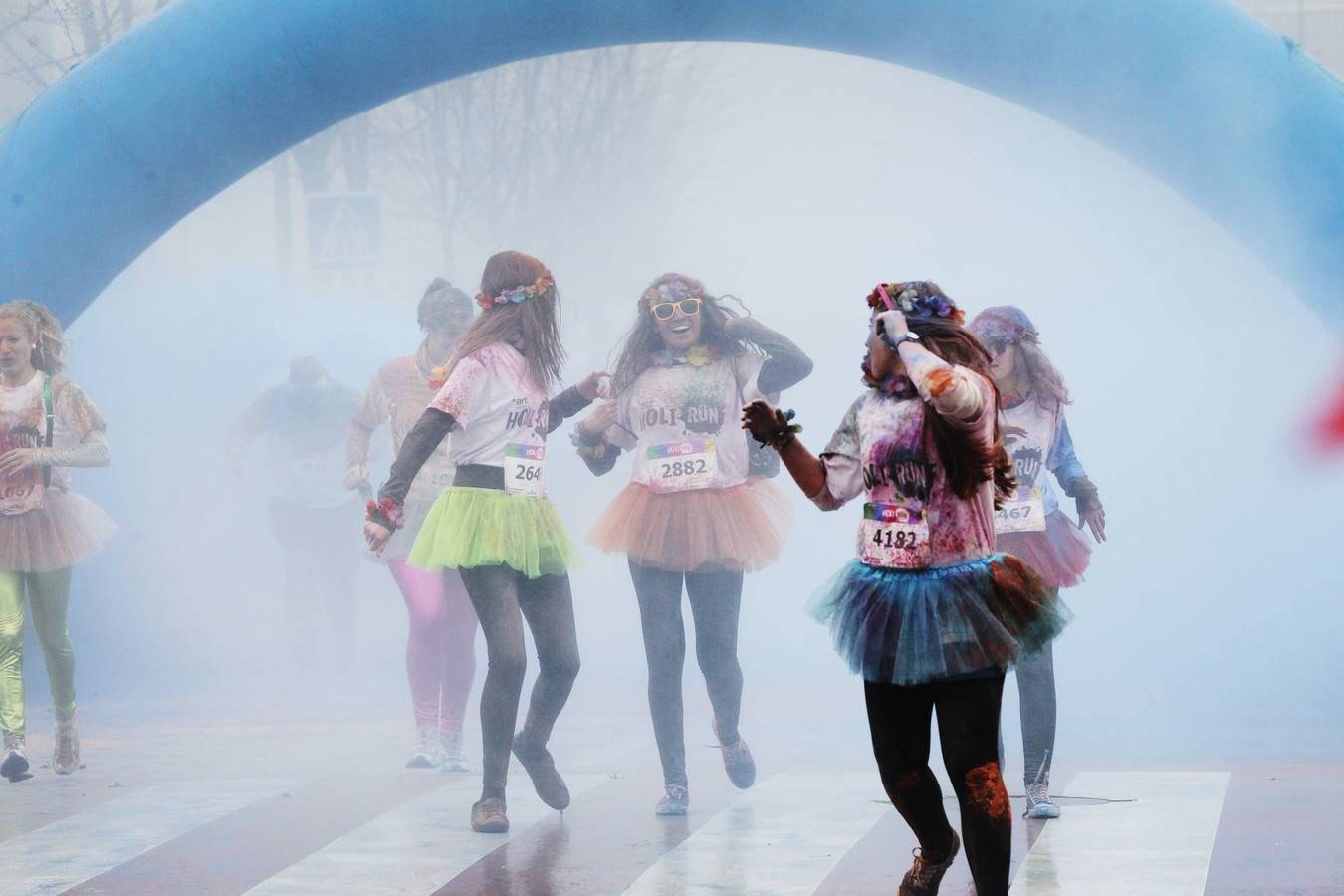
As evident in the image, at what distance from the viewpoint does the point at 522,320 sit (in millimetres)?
6461

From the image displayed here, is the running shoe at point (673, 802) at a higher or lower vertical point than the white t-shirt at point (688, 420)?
lower

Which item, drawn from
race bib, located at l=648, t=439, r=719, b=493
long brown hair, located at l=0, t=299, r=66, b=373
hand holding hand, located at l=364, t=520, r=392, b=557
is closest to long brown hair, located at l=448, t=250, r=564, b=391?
race bib, located at l=648, t=439, r=719, b=493

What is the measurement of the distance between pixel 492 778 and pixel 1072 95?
3833 mm

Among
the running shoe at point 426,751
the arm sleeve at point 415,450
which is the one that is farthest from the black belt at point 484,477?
the running shoe at point 426,751

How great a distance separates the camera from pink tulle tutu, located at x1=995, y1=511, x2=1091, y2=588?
6.47m

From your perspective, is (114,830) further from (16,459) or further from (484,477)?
(16,459)

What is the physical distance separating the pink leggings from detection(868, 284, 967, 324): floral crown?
3987 mm

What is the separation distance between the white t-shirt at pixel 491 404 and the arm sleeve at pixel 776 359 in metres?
1.01

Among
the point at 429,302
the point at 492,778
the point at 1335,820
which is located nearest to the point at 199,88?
the point at 429,302

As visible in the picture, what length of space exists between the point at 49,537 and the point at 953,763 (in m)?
5.07

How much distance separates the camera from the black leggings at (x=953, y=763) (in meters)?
4.23

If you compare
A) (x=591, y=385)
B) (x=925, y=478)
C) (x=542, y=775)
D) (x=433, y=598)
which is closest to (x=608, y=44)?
(x=591, y=385)

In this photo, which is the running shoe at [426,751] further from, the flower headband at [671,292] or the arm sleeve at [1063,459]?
the arm sleeve at [1063,459]

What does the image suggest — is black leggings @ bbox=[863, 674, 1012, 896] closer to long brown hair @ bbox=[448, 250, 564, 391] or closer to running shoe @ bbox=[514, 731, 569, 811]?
running shoe @ bbox=[514, 731, 569, 811]
